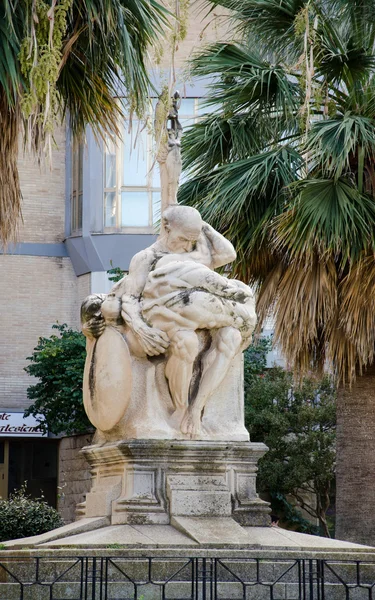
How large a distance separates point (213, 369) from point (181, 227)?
124 cm

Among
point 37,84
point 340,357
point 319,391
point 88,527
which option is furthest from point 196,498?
point 319,391

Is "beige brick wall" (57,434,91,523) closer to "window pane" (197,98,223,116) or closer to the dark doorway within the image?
the dark doorway

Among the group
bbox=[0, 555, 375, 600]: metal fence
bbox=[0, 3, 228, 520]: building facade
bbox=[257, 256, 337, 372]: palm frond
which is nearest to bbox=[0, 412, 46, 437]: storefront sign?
bbox=[0, 3, 228, 520]: building facade

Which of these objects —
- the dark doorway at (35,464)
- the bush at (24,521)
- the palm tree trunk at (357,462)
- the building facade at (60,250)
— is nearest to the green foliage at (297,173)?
the palm tree trunk at (357,462)

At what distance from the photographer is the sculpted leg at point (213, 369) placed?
9711mm

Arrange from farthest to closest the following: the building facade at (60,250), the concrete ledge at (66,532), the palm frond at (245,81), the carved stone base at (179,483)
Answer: the building facade at (60,250) → the palm frond at (245,81) → the carved stone base at (179,483) → the concrete ledge at (66,532)

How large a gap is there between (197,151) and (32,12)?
749 centimetres

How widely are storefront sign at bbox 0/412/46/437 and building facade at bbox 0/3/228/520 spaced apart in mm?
34

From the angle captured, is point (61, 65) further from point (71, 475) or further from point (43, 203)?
point (43, 203)

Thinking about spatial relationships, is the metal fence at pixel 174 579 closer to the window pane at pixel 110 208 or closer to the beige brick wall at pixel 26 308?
the beige brick wall at pixel 26 308

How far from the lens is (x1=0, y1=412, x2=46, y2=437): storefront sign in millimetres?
28438

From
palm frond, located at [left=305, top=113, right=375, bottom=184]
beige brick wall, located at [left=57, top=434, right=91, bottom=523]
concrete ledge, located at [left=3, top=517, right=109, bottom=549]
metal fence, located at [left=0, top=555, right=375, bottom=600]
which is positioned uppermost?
palm frond, located at [left=305, top=113, right=375, bottom=184]

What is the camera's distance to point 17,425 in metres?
28.5

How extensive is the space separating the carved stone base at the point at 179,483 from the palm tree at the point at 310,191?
503 cm
